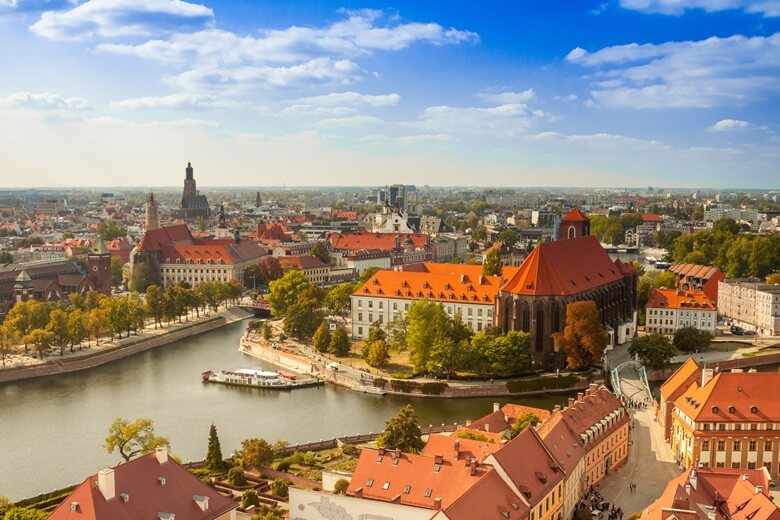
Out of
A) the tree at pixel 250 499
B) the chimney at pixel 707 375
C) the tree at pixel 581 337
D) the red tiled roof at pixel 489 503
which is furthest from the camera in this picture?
the tree at pixel 581 337

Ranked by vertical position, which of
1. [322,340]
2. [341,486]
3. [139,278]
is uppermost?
[139,278]

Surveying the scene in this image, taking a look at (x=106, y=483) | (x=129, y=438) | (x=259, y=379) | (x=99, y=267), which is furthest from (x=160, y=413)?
(x=99, y=267)

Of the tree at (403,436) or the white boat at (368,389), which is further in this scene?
the white boat at (368,389)

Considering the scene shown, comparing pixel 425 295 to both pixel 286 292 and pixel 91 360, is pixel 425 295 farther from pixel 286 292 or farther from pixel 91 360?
pixel 91 360

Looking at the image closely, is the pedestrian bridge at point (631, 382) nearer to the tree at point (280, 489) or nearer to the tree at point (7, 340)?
the tree at point (280, 489)

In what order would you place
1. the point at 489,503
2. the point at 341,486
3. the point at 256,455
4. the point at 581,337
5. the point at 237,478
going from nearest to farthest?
the point at 489,503
the point at 341,486
the point at 237,478
the point at 256,455
the point at 581,337

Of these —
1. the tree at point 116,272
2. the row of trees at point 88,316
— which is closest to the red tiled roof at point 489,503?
the row of trees at point 88,316
